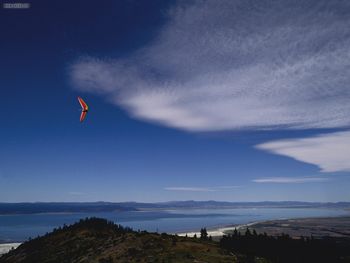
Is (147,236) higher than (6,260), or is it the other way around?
→ (147,236)

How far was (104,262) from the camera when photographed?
300 ft

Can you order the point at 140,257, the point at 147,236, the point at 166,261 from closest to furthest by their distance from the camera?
1. the point at 166,261
2. the point at 140,257
3. the point at 147,236

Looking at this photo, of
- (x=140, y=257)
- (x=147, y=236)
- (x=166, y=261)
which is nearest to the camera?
(x=166, y=261)

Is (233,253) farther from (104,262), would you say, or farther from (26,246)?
(26,246)

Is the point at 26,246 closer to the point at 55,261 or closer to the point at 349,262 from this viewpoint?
the point at 55,261

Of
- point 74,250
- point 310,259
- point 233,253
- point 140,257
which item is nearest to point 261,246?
point 310,259

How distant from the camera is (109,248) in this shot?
104688 millimetres

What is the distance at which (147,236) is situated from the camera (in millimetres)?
109812

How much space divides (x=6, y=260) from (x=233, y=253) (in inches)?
3734

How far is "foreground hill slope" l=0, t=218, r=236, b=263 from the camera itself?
89.8 meters

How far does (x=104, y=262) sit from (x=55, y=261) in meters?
27.3

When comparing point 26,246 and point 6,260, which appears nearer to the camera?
point 6,260

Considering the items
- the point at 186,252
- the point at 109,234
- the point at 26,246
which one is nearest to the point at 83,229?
the point at 109,234

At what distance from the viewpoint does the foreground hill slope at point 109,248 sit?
8981 centimetres
